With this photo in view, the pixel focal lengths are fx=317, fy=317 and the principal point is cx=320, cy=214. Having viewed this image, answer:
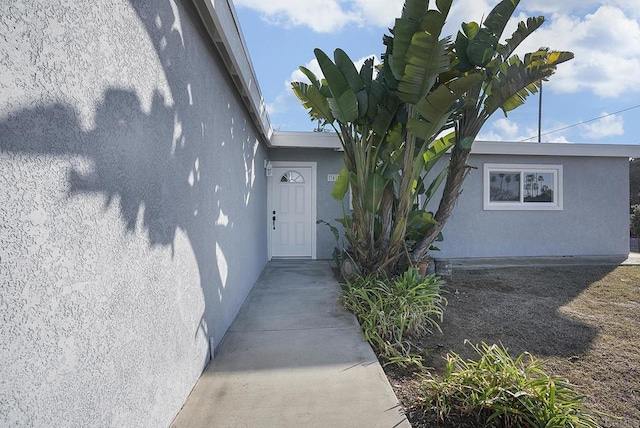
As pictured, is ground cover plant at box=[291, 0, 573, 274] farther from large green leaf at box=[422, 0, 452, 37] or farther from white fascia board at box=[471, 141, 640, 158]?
white fascia board at box=[471, 141, 640, 158]

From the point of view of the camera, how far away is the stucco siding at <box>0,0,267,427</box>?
3.53 ft

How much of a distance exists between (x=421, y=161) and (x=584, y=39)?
13168 mm

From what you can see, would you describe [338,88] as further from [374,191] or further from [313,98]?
[374,191]

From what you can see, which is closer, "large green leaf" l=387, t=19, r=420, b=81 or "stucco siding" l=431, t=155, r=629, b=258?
"large green leaf" l=387, t=19, r=420, b=81

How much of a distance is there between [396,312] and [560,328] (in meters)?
2.22

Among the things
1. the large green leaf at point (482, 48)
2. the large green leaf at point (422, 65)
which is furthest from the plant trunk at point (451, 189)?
the large green leaf at point (422, 65)

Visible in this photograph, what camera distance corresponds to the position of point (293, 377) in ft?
9.45

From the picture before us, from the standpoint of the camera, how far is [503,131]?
72.8 feet

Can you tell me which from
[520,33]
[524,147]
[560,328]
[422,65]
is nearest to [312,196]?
[422,65]

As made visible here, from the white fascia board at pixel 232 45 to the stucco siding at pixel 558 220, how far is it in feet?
21.5

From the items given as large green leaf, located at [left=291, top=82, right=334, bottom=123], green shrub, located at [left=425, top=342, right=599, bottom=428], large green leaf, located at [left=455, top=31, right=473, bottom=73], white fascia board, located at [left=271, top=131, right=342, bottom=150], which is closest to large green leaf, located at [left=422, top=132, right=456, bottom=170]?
large green leaf, located at [left=455, top=31, right=473, bottom=73]

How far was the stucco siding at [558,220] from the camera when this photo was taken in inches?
353

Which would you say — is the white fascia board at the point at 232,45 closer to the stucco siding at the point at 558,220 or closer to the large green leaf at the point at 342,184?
the large green leaf at the point at 342,184

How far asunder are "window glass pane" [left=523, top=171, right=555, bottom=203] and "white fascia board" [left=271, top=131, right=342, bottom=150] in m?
5.72
